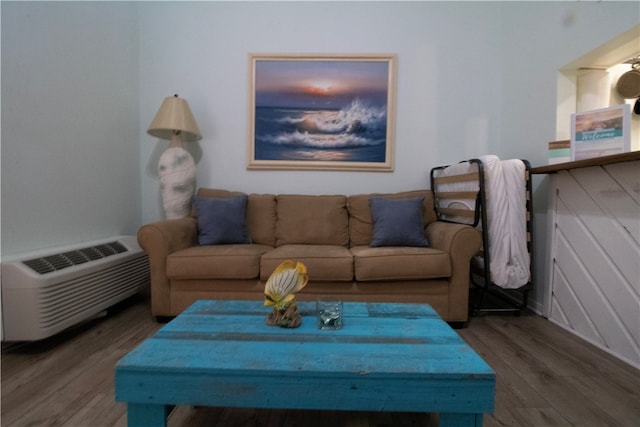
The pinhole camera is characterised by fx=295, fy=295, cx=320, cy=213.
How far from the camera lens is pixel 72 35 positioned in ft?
6.49

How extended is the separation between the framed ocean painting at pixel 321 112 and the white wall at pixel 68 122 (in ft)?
3.51

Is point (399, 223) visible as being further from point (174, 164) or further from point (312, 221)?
point (174, 164)

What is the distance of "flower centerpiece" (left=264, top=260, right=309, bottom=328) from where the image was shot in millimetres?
1036

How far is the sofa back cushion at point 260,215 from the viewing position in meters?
2.44

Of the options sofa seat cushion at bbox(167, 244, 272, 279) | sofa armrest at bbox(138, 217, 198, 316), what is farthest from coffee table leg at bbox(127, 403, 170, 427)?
sofa armrest at bbox(138, 217, 198, 316)

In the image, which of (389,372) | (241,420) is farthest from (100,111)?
(389,372)

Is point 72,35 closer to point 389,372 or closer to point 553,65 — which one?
point 389,372

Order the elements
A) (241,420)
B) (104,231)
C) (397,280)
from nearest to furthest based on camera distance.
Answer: (241,420) < (397,280) < (104,231)

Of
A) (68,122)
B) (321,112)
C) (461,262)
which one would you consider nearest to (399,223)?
(461,262)

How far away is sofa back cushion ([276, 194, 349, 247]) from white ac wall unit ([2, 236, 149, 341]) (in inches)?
45.5

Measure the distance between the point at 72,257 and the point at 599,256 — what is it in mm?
3047

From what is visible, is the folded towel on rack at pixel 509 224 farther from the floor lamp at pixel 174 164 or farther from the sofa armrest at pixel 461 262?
the floor lamp at pixel 174 164

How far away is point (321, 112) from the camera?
269cm

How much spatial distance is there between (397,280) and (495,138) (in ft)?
5.75
